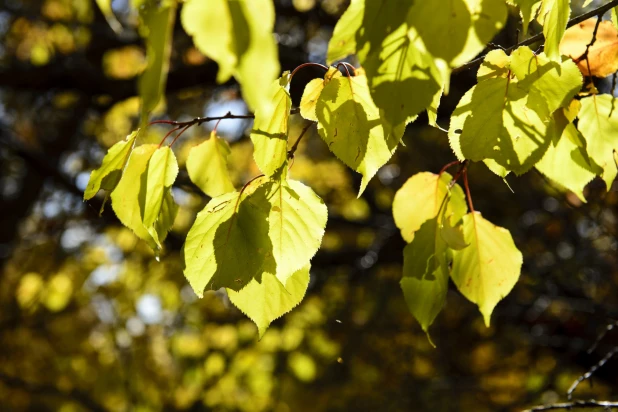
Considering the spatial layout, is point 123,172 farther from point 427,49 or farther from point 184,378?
point 184,378

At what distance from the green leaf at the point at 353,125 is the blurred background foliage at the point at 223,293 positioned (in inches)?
59.7

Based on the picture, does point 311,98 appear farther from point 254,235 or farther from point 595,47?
point 595,47

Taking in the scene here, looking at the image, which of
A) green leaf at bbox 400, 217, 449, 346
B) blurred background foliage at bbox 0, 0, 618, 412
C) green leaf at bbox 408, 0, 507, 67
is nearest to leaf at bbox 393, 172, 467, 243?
green leaf at bbox 400, 217, 449, 346

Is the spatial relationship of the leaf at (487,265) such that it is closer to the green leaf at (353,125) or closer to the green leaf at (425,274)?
the green leaf at (425,274)

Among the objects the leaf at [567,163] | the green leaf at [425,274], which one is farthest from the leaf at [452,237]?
the leaf at [567,163]

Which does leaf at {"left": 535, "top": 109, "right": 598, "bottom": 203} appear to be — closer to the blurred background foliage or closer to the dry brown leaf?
the dry brown leaf

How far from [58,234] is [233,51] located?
4357mm

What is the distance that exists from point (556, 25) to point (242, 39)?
1.20 ft

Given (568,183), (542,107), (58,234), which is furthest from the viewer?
(58,234)

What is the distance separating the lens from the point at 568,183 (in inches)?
31.2

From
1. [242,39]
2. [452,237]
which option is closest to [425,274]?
[452,237]

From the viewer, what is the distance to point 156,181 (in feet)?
2.51

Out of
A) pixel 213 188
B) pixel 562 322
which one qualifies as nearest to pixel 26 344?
pixel 562 322

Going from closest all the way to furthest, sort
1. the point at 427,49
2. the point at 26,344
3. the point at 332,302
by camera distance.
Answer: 1. the point at 427,49
2. the point at 332,302
3. the point at 26,344
